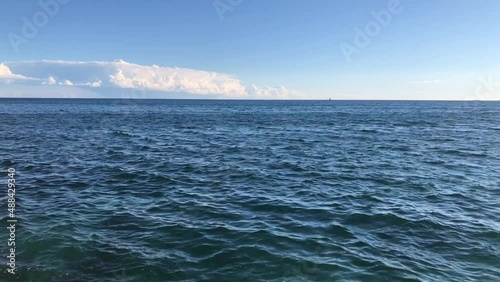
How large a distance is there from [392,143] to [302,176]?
67.4 feet

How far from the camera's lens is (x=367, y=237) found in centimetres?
1329

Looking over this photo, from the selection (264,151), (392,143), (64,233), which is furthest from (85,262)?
(392,143)

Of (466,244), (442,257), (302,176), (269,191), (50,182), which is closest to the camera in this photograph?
(442,257)

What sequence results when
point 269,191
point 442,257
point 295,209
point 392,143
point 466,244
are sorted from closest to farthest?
1. point 442,257
2. point 466,244
3. point 295,209
4. point 269,191
5. point 392,143

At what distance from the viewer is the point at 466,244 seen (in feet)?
42.4

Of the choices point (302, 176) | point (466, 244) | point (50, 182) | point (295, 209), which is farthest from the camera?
point (302, 176)

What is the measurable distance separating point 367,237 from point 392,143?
28.5 m

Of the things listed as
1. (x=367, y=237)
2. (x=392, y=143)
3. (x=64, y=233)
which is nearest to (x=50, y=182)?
(x=64, y=233)

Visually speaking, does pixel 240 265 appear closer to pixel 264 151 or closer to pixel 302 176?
pixel 302 176

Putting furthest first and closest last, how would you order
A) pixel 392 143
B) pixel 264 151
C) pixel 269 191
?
pixel 392 143, pixel 264 151, pixel 269 191

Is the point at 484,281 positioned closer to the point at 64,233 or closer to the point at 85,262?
the point at 85,262

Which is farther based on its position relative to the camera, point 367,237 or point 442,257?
point 367,237

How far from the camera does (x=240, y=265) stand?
11109 mm

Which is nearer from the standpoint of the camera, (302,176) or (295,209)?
(295,209)
